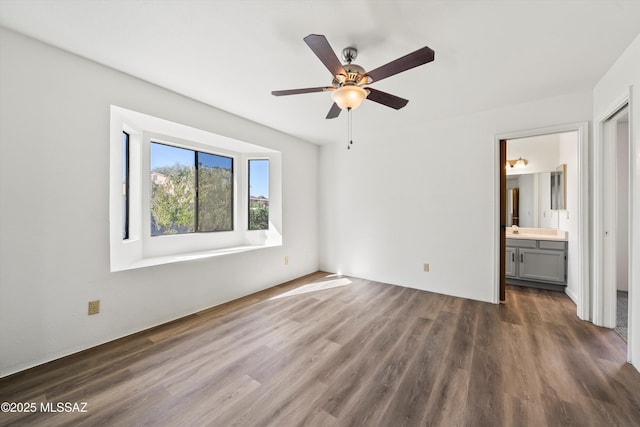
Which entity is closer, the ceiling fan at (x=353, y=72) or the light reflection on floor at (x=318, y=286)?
the ceiling fan at (x=353, y=72)

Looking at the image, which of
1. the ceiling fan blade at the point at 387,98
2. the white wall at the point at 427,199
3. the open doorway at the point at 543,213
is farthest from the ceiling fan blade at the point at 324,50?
the open doorway at the point at 543,213

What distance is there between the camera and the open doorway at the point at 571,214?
105 inches

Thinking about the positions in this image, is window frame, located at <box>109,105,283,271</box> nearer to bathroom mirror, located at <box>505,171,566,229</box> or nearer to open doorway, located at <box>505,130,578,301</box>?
open doorway, located at <box>505,130,578,301</box>

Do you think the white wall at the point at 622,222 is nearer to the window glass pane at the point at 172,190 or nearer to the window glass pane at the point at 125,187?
the window glass pane at the point at 172,190

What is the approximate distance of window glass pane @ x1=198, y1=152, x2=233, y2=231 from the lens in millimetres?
3760

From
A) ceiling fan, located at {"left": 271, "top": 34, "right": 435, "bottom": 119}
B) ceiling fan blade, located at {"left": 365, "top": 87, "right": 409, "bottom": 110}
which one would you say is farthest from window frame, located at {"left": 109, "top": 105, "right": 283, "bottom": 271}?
ceiling fan blade, located at {"left": 365, "top": 87, "right": 409, "bottom": 110}

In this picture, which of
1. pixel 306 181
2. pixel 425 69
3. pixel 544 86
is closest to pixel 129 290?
pixel 306 181

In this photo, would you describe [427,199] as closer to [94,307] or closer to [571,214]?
[571,214]

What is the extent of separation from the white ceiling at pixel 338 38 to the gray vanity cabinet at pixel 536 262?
2.14 meters

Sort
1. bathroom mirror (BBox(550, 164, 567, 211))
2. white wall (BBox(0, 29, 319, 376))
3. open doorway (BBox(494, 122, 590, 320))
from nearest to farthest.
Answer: white wall (BBox(0, 29, 319, 376)) → open doorway (BBox(494, 122, 590, 320)) → bathroom mirror (BBox(550, 164, 567, 211))

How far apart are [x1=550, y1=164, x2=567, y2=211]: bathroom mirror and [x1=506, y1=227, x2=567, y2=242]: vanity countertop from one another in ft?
1.23

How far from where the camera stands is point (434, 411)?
1.51m

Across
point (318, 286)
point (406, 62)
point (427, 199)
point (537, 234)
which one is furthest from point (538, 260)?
point (406, 62)

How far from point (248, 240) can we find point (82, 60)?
113 inches
